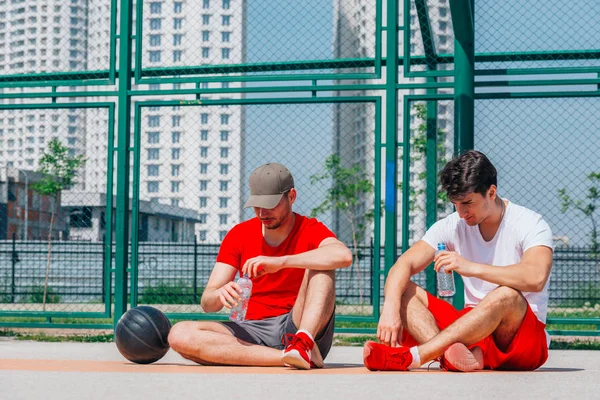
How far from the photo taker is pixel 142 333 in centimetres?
503

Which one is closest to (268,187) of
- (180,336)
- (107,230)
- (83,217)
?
(180,336)

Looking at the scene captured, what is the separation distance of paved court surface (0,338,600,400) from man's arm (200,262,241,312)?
0.35 m

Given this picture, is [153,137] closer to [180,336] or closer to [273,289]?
[273,289]

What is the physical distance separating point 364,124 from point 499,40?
1956 mm

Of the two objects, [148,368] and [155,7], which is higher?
[155,7]

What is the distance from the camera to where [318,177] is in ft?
28.5

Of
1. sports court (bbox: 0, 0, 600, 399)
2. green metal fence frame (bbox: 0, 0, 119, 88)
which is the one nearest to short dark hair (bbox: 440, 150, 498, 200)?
sports court (bbox: 0, 0, 600, 399)

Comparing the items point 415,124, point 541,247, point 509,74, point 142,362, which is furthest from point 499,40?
point 142,362

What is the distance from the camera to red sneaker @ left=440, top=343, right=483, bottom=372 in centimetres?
458

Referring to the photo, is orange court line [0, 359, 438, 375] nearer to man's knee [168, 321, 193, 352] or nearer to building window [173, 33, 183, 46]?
man's knee [168, 321, 193, 352]

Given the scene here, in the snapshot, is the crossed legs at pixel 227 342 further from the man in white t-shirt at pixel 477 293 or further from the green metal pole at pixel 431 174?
the green metal pole at pixel 431 174

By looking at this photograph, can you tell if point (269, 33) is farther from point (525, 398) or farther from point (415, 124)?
point (525, 398)

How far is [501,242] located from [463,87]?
121 inches

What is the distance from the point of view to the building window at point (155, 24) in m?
8.89
